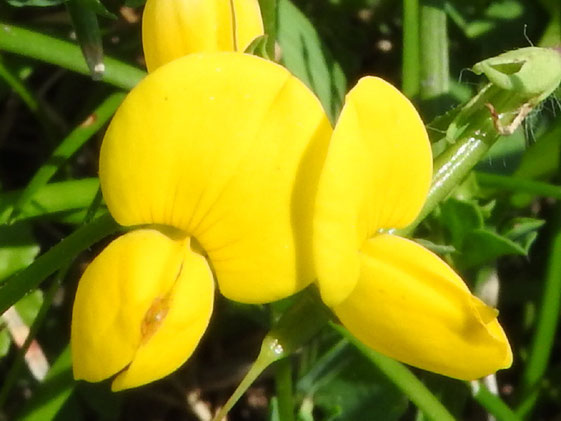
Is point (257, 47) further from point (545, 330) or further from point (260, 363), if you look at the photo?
point (545, 330)

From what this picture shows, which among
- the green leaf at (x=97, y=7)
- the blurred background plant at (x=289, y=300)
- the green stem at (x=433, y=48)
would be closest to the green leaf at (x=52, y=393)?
the blurred background plant at (x=289, y=300)

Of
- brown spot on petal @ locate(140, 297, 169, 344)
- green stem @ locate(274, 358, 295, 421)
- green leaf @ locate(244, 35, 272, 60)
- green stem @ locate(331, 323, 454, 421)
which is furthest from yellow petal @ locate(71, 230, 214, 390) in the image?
green stem @ locate(331, 323, 454, 421)

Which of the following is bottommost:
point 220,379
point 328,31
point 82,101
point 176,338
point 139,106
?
→ point 220,379

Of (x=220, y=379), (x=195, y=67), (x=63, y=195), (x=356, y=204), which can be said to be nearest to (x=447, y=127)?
(x=356, y=204)

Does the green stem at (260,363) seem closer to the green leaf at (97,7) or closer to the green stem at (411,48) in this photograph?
the green leaf at (97,7)

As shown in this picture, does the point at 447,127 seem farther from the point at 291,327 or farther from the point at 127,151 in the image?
the point at 127,151

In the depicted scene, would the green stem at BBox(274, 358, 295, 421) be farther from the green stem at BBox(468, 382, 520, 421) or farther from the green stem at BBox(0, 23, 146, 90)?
the green stem at BBox(0, 23, 146, 90)

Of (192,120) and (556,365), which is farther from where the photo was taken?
(556,365)
